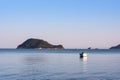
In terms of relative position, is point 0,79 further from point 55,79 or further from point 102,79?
point 102,79

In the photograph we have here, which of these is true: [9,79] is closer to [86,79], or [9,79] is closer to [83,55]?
[86,79]

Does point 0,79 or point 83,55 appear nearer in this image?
point 0,79

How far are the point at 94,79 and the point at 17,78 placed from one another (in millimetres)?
13172

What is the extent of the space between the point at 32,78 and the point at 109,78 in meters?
13.1

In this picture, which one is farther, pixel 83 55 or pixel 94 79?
pixel 83 55

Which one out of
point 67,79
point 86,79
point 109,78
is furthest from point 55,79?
point 109,78

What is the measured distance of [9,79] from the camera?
49.2m

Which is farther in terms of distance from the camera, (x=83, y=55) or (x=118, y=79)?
(x=83, y=55)

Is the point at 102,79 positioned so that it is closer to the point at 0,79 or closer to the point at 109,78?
the point at 109,78

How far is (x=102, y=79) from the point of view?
47.9m

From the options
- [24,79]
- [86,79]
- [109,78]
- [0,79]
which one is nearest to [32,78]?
[24,79]

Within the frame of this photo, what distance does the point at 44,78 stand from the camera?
50.0 m

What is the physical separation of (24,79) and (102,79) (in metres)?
12.9

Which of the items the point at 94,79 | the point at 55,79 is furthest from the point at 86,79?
the point at 55,79
